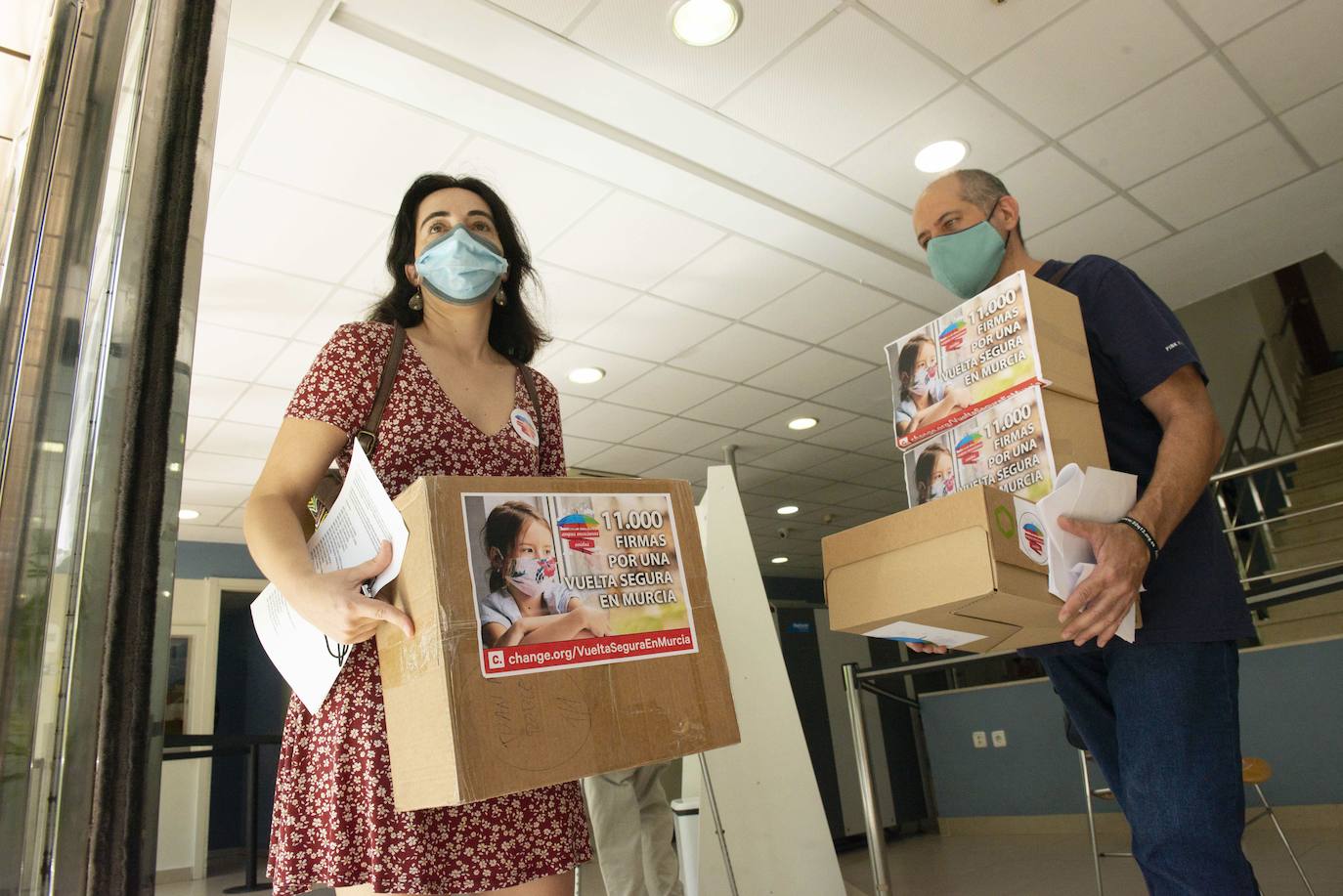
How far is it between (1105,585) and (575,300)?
12.6ft

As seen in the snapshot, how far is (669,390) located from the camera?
591 cm

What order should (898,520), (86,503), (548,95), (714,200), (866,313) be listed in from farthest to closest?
1. (866,313)
2. (714,200)
3. (548,95)
4. (898,520)
5. (86,503)

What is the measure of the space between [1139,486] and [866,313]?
4025 mm

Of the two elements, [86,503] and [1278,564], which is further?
[1278,564]

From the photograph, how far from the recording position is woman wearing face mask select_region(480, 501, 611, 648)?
33.2 inches

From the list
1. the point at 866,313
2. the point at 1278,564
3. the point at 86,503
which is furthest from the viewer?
the point at 1278,564

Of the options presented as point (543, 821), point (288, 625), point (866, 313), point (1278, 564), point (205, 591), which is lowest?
point (543, 821)

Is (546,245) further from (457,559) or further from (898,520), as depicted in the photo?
(457,559)

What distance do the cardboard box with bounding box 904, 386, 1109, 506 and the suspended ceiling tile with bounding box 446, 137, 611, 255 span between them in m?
2.63

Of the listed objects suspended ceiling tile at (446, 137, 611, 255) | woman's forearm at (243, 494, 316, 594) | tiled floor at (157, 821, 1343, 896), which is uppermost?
suspended ceiling tile at (446, 137, 611, 255)

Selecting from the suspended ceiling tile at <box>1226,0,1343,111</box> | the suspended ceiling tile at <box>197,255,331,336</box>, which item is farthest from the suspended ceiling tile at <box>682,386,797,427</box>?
the suspended ceiling tile at <box>1226,0,1343,111</box>

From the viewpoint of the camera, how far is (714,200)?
4.00m

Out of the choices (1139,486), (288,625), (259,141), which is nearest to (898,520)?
(1139,486)

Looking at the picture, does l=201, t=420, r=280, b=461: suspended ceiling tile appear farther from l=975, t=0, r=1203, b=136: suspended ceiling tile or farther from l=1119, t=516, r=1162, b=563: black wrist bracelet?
l=1119, t=516, r=1162, b=563: black wrist bracelet
